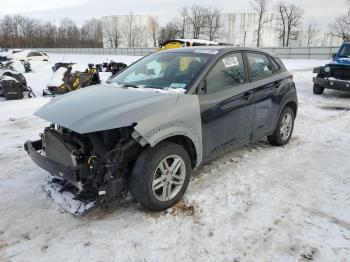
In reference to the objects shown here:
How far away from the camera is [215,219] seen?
3.39 m

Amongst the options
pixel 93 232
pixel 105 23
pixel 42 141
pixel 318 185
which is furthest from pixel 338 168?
pixel 105 23

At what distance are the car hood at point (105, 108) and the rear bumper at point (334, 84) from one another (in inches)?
326

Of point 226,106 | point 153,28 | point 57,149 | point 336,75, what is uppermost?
point 153,28

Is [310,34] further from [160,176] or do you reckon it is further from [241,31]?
[160,176]

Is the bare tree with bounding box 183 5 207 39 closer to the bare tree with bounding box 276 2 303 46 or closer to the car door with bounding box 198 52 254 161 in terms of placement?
the bare tree with bounding box 276 2 303 46

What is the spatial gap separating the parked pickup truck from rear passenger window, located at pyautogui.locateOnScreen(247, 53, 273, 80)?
6095mm

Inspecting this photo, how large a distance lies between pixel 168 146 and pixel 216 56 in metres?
1.46

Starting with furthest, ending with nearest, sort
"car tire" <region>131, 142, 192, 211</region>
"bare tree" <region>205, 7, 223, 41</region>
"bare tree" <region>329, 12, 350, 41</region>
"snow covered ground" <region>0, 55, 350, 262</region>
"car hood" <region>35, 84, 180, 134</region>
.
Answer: "bare tree" <region>205, 7, 223, 41</region> < "bare tree" <region>329, 12, 350, 41</region> < "car tire" <region>131, 142, 192, 211</region> < "car hood" <region>35, 84, 180, 134</region> < "snow covered ground" <region>0, 55, 350, 262</region>

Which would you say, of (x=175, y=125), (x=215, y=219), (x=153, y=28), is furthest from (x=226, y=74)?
(x=153, y=28)

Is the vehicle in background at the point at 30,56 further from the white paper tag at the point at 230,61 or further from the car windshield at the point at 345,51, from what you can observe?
the white paper tag at the point at 230,61

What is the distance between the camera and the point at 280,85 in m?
5.28

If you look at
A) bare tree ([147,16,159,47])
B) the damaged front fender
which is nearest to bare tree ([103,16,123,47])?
bare tree ([147,16,159,47])

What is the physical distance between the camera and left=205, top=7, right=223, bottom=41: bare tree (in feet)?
207

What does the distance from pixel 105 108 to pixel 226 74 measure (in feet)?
5.58
